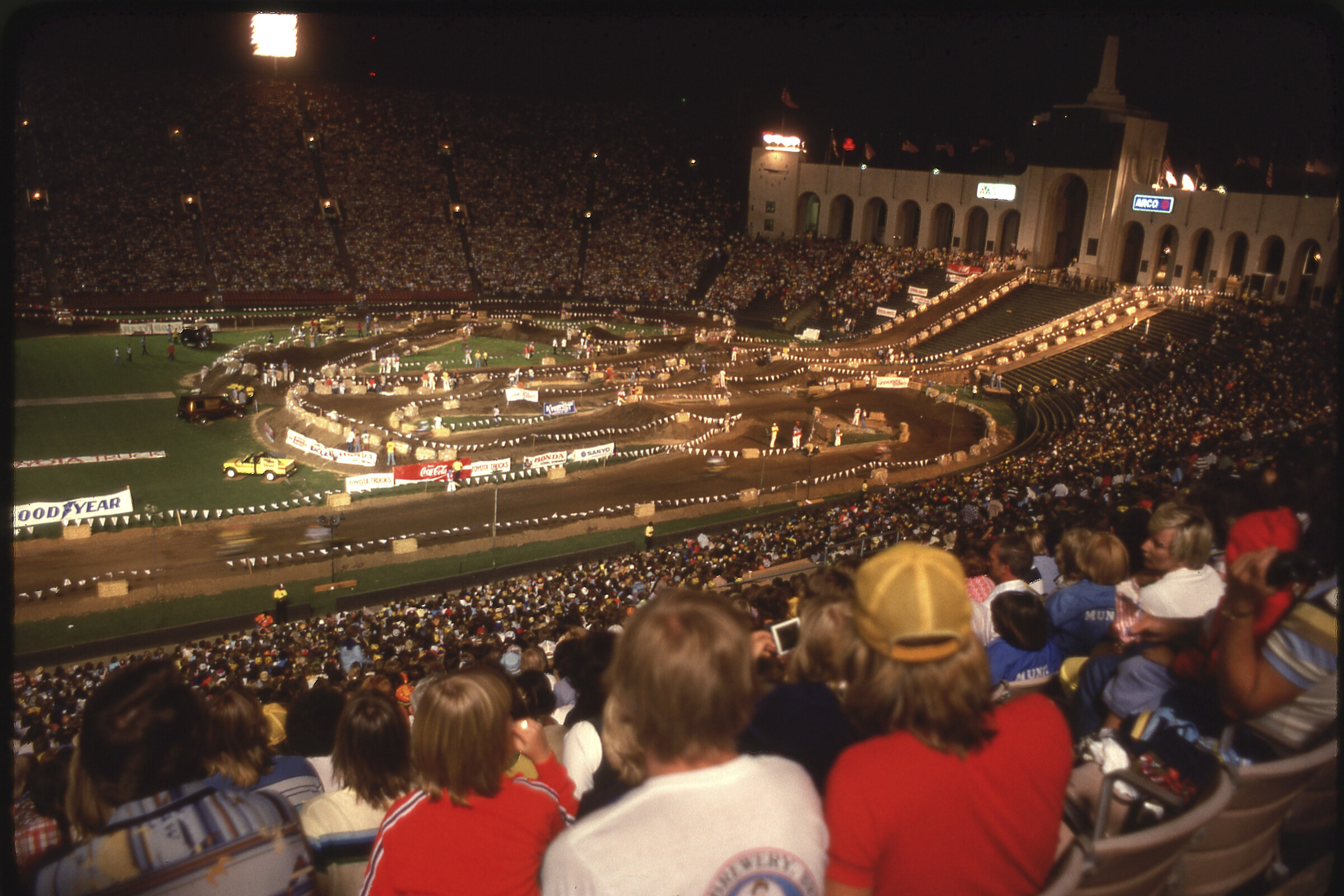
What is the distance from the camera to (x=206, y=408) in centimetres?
3438

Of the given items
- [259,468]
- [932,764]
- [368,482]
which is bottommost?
[259,468]

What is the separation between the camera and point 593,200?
79062mm

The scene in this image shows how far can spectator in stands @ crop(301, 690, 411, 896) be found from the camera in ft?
12.7

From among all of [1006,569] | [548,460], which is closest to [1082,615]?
[1006,569]

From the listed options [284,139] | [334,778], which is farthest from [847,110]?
[334,778]

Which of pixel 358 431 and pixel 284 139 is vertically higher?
pixel 284 139

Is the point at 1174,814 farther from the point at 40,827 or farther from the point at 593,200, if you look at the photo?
the point at 593,200

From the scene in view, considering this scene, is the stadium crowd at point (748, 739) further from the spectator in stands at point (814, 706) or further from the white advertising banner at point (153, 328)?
the white advertising banner at point (153, 328)

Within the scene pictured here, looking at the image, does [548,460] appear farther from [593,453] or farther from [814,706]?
[814,706]

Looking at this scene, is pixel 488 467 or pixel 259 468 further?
pixel 259 468

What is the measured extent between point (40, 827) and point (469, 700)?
3197mm

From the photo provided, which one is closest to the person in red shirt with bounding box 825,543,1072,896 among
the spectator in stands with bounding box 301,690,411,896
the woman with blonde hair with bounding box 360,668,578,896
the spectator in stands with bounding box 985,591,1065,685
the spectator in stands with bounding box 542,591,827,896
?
the spectator in stands with bounding box 542,591,827,896

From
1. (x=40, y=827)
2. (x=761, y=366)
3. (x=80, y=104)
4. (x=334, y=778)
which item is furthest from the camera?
(x=80, y=104)

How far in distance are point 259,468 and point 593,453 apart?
1072 centimetres
